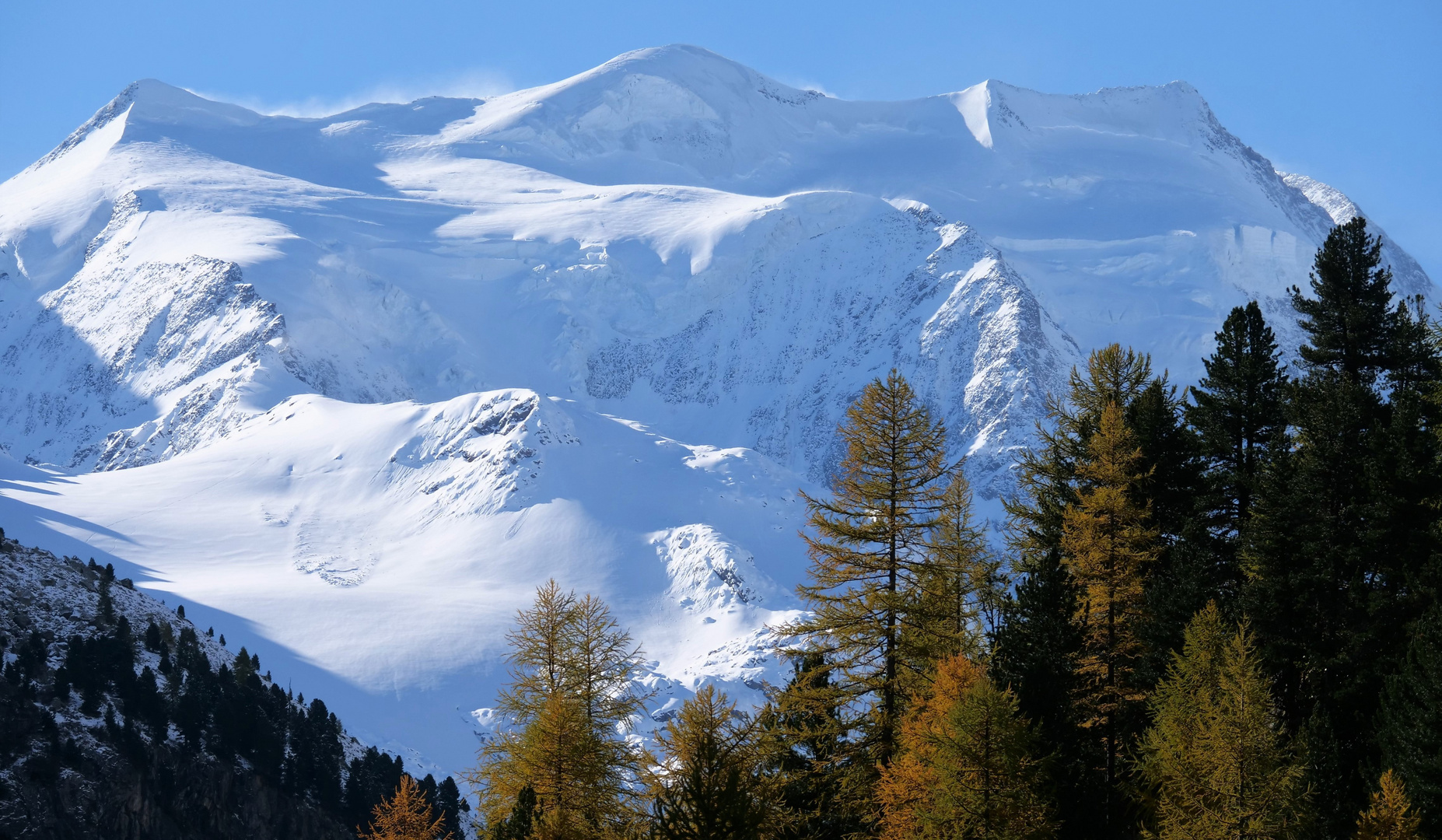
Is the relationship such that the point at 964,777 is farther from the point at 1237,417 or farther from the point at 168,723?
the point at 168,723

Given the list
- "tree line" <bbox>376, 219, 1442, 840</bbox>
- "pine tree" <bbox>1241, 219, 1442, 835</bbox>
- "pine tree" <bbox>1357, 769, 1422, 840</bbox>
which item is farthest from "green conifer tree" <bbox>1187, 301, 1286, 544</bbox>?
"pine tree" <bbox>1357, 769, 1422, 840</bbox>

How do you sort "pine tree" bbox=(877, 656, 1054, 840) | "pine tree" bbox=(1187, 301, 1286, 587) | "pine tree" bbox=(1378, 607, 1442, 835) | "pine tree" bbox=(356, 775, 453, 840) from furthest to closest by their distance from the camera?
1. "pine tree" bbox=(1187, 301, 1286, 587)
2. "pine tree" bbox=(356, 775, 453, 840)
3. "pine tree" bbox=(1378, 607, 1442, 835)
4. "pine tree" bbox=(877, 656, 1054, 840)

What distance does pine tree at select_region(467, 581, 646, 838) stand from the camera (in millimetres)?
33750

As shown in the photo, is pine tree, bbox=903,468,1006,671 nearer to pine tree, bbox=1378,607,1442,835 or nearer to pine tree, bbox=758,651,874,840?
pine tree, bbox=758,651,874,840

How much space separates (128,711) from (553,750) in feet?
245

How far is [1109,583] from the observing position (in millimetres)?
40156

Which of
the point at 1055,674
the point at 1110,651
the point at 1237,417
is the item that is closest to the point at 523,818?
the point at 1055,674

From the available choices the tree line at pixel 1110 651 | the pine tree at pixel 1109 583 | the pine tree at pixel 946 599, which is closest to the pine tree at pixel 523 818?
the tree line at pixel 1110 651

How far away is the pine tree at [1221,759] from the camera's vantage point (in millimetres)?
31766

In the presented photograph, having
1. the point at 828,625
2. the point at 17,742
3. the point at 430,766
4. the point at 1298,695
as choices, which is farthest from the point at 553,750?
the point at 430,766

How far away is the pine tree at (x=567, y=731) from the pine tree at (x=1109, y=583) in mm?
13597

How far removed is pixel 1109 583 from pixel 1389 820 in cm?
1073

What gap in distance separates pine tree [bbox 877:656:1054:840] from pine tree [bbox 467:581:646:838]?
731cm

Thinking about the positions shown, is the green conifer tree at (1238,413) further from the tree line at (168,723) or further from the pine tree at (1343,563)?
the tree line at (168,723)
